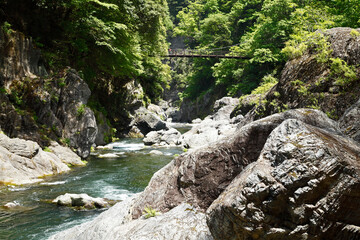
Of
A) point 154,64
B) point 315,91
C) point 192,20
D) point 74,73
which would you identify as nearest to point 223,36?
point 192,20

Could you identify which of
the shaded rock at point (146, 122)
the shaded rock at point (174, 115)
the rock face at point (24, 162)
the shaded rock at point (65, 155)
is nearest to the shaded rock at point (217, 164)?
the rock face at point (24, 162)

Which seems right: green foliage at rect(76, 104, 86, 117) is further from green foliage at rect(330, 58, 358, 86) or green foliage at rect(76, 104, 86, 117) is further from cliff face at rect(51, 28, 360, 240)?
green foliage at rect(330, 58, 358, 86)

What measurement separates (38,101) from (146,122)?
12218mm

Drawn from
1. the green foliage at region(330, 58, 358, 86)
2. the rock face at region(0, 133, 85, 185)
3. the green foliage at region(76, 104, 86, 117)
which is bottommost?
the rock face at region(0, 133, 85, 185)

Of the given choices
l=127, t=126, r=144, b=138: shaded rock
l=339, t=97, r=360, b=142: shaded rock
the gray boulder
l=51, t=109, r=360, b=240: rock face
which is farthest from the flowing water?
l=127, t=126, r=144, b=138: shaded rock

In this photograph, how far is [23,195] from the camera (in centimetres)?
740

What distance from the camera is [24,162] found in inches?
346

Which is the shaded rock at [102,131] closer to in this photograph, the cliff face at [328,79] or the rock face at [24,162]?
the rock face at [24,162]

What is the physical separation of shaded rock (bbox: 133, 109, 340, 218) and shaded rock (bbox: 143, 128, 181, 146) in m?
14.1

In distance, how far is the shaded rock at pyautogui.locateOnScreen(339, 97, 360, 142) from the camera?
393 cm

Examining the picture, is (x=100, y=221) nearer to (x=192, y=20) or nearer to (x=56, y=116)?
(x=56, y=116)

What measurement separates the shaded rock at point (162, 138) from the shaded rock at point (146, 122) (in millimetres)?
3011

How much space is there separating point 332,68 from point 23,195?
29.6ft

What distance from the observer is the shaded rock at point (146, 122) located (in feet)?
74.0
